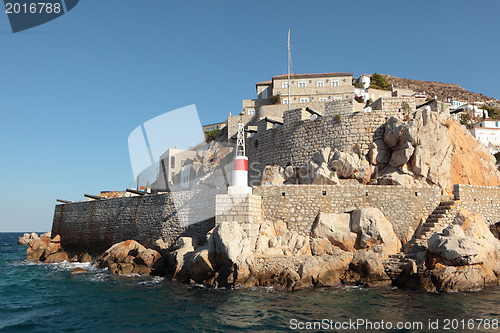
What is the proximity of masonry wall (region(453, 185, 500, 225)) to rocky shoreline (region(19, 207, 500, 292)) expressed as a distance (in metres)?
1.29

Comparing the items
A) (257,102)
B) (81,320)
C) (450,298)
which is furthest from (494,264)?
(257,102)

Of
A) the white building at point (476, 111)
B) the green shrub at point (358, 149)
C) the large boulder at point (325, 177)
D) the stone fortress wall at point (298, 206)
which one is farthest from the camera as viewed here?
the white building at point (476, 111)

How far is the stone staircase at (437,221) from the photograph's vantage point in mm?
14789

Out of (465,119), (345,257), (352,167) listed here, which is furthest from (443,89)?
(345,257)

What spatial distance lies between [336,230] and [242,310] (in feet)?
19.8

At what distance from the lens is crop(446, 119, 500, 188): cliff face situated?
1902 cm

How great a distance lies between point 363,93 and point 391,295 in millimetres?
34092

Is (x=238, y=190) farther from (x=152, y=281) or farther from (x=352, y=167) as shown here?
(x=352, y=167)

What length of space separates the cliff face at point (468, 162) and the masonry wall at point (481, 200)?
158 cm

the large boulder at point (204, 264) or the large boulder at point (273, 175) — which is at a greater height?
the large boulder at point (273, 175)

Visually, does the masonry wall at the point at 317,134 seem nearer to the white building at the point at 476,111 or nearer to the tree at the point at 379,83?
the tree at the point at 379,83

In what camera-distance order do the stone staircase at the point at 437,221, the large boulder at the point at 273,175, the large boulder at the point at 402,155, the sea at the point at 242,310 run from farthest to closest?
the large boulder at the point at 273,175 → the large boulder at the point at 402,155 → the stone staircase at the point at 437,221 → the sea at the point at 242,310

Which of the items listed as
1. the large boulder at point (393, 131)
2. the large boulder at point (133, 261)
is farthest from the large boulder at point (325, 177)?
the large boulder at point (133, 261)

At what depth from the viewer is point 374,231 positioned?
14.9m
